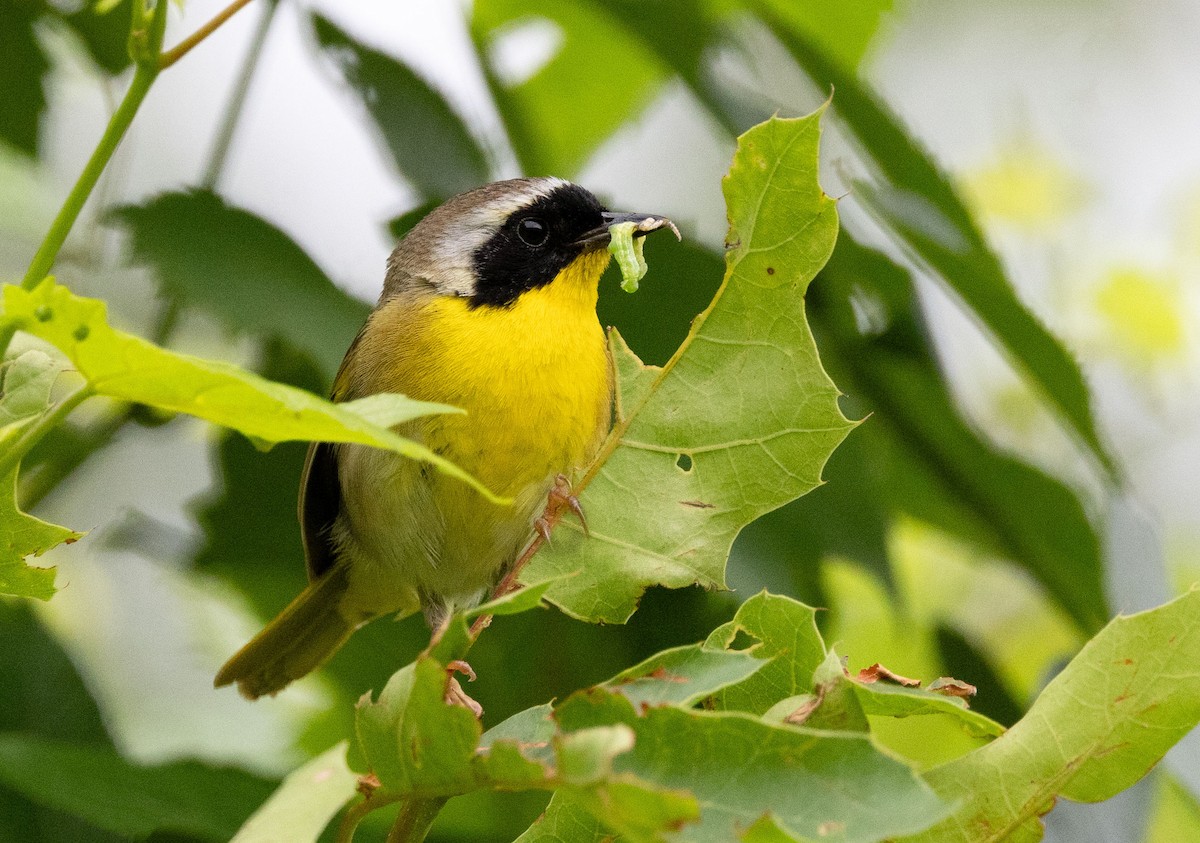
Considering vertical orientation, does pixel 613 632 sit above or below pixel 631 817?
below

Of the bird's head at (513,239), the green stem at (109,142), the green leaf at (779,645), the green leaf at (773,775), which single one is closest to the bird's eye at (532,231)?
the bird's head at (513,239)

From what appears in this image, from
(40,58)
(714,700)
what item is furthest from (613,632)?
(40,58)

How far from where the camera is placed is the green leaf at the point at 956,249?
7.81 ft

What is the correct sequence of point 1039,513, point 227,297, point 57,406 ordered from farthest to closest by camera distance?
point 1039,513
point 227,297
point 57,406

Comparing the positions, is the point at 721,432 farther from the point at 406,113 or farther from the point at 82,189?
the point at 406,113

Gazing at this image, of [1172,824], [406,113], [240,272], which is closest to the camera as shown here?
[240,272]

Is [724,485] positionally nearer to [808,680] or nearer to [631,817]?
[808,680]

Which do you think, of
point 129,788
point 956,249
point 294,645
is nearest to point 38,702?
point 129,788

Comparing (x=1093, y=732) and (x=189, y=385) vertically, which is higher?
(x=189, y=385)

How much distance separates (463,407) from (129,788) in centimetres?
93

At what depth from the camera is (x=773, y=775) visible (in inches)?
44.0

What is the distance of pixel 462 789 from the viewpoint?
129 centimetres

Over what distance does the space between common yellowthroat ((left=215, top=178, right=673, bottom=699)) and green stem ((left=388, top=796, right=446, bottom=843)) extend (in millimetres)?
1201

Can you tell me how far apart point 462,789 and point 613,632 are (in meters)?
1.28
